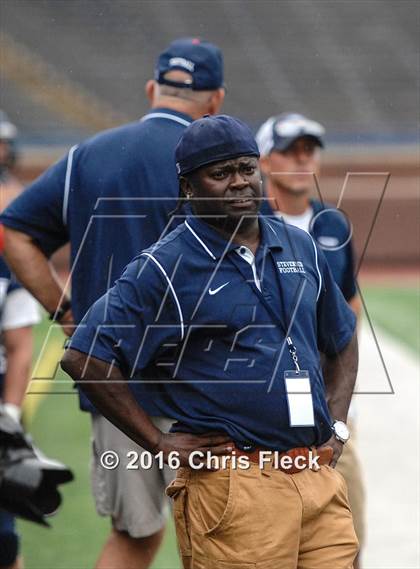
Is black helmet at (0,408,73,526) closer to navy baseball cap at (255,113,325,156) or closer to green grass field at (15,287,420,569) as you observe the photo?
green grass field at (15,287,420,569)

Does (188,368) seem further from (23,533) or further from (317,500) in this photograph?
(23,533)

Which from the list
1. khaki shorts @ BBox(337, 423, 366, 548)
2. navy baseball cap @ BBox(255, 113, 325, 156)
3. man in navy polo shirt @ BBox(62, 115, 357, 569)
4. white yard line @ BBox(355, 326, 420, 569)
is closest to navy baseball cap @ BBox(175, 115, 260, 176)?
man in navy polo shirt @ BBox(62, 115, 357, 569)

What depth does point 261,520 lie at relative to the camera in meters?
3.33

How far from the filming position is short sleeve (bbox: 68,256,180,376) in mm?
3377

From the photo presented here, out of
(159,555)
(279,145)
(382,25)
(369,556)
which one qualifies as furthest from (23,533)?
(382,25)

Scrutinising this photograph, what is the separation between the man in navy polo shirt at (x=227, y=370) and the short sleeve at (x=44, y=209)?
3.55 ft

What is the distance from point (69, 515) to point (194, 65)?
9.00ft

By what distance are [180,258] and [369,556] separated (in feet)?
7.99

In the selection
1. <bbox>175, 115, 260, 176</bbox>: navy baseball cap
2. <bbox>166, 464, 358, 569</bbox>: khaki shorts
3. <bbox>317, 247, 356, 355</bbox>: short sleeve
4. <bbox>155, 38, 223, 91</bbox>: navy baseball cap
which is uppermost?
<bbox>155, 38, 223, 91</bbox>: navy baseball cap

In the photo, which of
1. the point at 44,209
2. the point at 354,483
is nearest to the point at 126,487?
the point at 354,483

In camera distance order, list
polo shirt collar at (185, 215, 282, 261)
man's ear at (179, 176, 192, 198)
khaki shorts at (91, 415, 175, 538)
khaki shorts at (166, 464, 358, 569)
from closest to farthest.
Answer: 1. khaki shorts at (166, 464, 358, 569)
2. polo shirt collar at (185, 215, 282, 261)
3. man's ear at (179, 176, 192, 198)
4. khaki shorts at (91, 415, 175, 538)

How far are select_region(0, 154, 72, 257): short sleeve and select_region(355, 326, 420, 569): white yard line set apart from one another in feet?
6.26

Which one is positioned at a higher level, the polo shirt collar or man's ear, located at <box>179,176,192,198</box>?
man's ear, located at <box>179,176,192,198</box>

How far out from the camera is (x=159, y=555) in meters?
5.85
